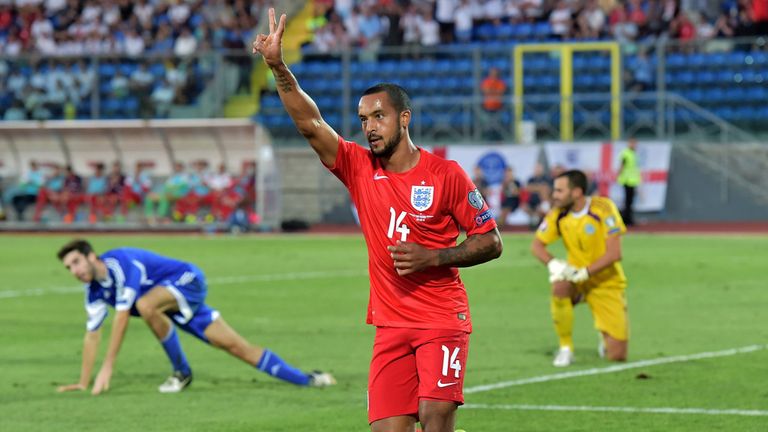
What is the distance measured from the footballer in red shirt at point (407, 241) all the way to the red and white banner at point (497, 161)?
2627 centimetres

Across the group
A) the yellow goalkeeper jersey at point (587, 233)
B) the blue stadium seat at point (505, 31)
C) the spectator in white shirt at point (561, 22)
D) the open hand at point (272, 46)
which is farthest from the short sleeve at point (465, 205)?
the blue stadium seat at point (505, 31)

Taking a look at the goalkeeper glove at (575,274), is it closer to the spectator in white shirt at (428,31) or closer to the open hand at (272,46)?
the open hand at (272,46)

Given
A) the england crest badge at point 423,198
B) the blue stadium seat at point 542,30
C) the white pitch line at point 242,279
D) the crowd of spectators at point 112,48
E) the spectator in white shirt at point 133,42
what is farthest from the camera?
the spectator in white shirt at point 133,42

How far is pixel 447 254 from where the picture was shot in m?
6.39

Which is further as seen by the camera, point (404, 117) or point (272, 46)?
point (404, 117)

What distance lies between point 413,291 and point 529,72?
28425 mm

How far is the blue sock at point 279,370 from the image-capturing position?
1115 cm

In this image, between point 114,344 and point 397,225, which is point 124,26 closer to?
point 114,344

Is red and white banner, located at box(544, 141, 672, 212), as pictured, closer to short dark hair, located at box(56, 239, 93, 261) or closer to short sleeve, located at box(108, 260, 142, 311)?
short sleeve, located at box(108, 260, 142, 311)

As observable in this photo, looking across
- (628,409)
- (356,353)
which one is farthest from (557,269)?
(628,409)

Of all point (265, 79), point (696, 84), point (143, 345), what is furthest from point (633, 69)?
point (143, 345)

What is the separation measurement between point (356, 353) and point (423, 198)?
687 centimetres

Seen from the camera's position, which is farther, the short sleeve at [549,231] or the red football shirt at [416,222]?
the short sleeve at [549,231]

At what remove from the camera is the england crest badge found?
256 inches
